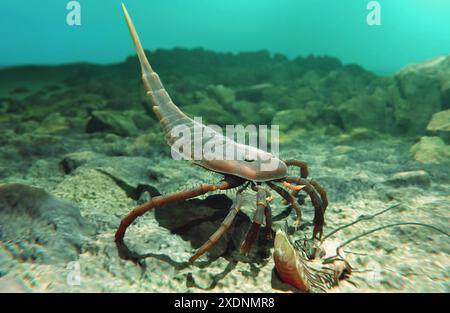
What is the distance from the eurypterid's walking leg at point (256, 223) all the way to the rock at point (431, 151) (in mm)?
4644

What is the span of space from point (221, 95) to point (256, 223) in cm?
880

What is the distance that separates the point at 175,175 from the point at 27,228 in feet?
7.45

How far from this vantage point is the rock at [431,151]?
558 cm

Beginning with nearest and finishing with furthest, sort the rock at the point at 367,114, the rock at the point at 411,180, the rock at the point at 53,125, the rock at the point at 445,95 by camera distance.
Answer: the rock at the point at 411,180, the rock at the point at 53,125, the rock at the point at 445,95, the rock at the point at 367,114

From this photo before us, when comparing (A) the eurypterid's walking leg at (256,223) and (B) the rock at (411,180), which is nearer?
(A) the eurypterid's walking leg at (256,223)

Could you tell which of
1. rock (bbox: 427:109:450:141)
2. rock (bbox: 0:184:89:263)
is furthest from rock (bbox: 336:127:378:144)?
rock (bbox: 0:184:89:263)

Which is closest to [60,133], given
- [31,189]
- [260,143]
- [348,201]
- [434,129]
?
[260,143]

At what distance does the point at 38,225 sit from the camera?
2.44 m

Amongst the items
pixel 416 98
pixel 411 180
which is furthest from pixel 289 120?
pixel 411 180

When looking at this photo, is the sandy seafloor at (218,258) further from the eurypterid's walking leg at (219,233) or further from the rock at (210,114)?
the rock at (210,114)

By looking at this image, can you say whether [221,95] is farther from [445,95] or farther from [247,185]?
[247,185]

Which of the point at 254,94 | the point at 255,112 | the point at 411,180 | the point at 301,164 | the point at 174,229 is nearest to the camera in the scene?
the point at 174,229

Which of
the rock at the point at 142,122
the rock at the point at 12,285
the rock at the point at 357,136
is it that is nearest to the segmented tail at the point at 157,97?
the rock at the point at 12,285
